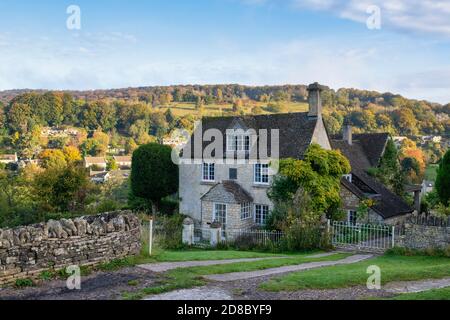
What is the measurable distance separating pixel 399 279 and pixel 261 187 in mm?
19968

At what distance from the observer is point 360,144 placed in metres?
46.3

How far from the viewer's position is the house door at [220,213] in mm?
31797

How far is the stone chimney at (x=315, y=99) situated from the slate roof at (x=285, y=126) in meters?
0.42

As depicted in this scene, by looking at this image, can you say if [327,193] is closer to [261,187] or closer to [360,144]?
→ [261,187]

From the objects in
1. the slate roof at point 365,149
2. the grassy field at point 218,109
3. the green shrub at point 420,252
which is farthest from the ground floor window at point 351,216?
the grassy field at point 218,109

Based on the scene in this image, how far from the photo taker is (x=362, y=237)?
2380cm

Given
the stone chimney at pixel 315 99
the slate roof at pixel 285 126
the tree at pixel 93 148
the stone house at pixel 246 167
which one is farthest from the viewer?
the tree at pixel 93 148

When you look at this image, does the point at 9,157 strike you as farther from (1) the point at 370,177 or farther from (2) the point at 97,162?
(1) the point at 370,177

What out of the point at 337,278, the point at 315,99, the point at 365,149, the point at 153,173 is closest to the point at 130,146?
the point at 153,173

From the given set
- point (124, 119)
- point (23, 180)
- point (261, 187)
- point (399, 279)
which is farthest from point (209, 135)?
point (124, 119)

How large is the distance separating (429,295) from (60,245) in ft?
30.3

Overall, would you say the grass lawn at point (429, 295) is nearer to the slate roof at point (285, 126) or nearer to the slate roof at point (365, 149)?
the slate roof at point (285, 126)

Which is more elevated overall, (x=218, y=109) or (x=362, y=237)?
(x=218, y=109)

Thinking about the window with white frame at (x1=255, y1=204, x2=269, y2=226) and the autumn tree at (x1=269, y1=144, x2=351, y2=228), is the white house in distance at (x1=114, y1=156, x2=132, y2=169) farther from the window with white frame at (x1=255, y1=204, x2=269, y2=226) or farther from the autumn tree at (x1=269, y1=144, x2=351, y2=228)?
the autumn tree at (x1=269, y1=144, x2=351, y2=228)
